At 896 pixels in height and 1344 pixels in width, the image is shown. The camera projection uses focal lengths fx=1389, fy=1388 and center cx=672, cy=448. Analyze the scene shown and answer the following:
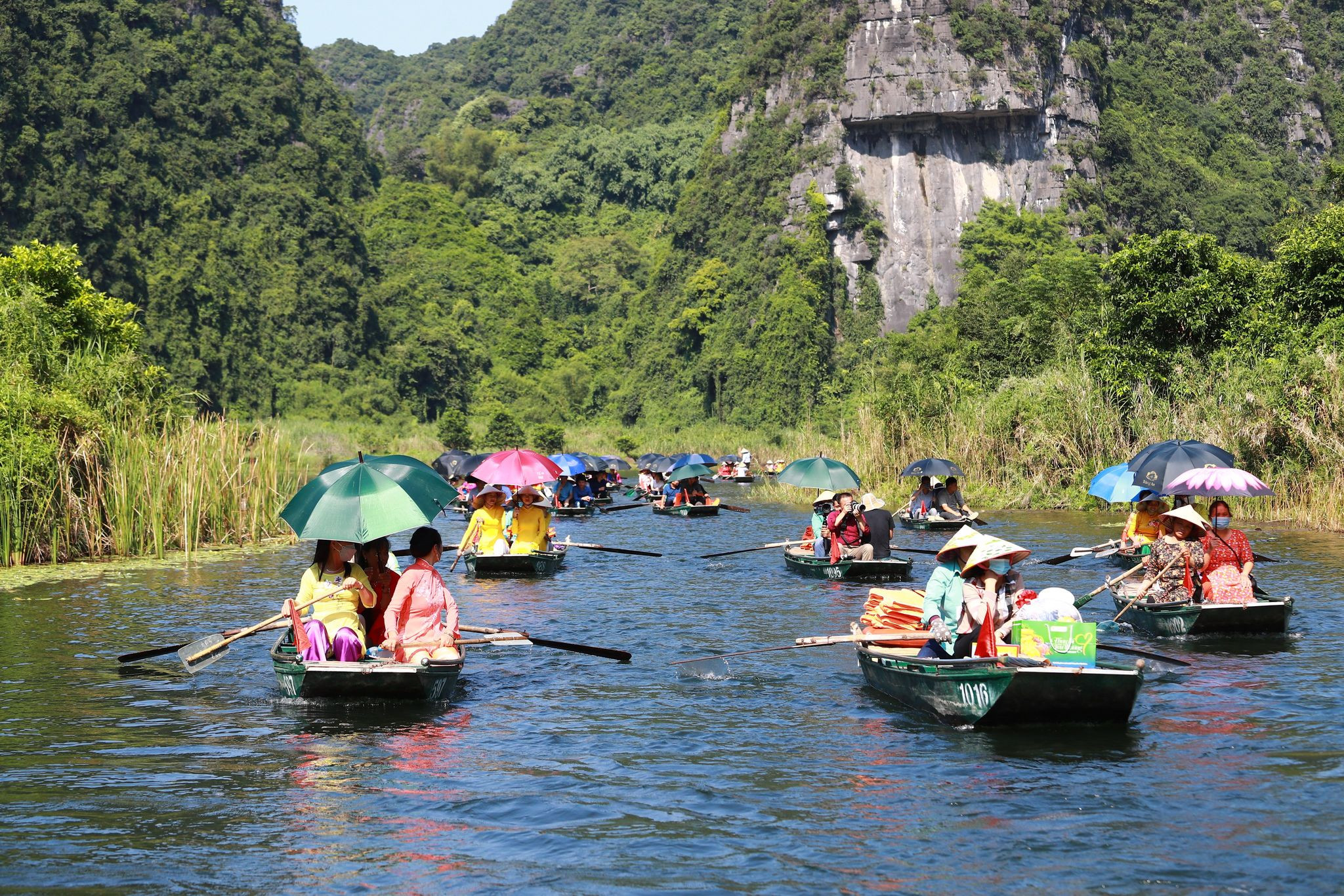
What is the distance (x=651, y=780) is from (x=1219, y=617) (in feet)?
24.7

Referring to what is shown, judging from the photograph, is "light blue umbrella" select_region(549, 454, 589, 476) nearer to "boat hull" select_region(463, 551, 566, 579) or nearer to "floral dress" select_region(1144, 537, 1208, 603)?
"boat hull" select_region(463, 551, 566, 579)

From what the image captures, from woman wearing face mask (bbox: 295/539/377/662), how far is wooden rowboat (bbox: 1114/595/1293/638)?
27.8ft

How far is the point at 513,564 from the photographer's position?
21.9 meters

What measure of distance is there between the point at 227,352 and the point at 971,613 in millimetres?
82149

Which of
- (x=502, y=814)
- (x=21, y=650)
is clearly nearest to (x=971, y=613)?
(x=502, y=814)

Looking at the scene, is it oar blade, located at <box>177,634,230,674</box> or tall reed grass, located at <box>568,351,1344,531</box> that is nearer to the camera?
oar blade, located at <box>177,634,230,674</box>

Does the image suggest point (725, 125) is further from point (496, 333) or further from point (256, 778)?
point (256, 778)

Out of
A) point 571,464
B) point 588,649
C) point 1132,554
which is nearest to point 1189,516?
point 1132,554

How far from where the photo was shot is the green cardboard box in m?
10.7

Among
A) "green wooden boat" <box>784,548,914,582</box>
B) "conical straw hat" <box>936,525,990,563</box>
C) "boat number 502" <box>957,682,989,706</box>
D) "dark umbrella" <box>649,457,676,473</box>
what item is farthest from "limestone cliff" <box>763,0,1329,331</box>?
"boat number 502" <box>957,682,989,706</box>

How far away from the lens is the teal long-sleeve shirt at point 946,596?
450 inches

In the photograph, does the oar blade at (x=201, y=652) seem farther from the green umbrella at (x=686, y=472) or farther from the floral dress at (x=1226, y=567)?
the green umbrella at (x=686, y=472)

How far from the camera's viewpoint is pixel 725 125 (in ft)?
349

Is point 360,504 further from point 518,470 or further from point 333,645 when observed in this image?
point 518,470
